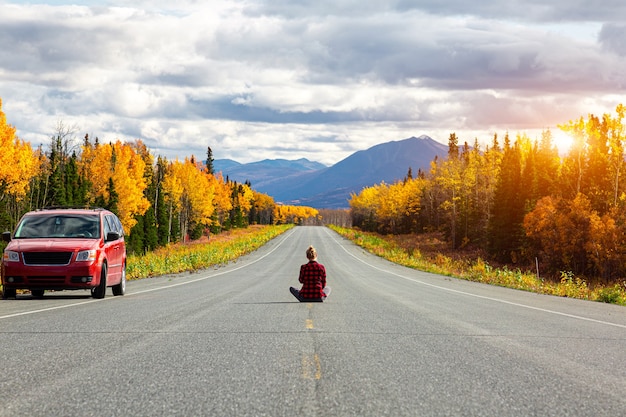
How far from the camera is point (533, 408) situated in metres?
4.80

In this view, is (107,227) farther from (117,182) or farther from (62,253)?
(117,182)

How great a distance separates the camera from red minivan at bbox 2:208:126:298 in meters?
13.7

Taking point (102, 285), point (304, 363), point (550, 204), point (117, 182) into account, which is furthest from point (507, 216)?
point (304, 363)

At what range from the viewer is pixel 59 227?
1519 centimetres

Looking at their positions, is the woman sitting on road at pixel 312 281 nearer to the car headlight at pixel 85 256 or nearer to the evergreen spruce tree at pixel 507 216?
the car headlight at pixel 85 256

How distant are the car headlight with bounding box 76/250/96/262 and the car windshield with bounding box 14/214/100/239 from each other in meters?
0.99

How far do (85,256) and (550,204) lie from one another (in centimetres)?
4969

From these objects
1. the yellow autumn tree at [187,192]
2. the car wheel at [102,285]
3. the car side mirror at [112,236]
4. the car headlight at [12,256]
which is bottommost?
the car wheel at [102,285]

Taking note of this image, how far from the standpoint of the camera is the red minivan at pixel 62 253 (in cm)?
1373

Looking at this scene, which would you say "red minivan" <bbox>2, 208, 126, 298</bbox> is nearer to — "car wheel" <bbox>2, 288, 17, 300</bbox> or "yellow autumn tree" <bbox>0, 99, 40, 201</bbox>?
Answer: "car wheel" <bbox>2, 288, 17, 300</bbox>

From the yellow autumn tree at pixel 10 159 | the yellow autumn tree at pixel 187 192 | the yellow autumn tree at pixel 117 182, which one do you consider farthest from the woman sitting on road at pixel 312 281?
the yellow autumn tree at pixel 187 192

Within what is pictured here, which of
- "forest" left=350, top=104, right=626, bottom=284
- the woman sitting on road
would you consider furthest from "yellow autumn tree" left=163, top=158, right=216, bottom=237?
the woman sitting on road

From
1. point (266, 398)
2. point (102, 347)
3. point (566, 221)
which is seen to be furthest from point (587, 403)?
point (566, 221)

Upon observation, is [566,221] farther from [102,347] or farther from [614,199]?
[102,347]
